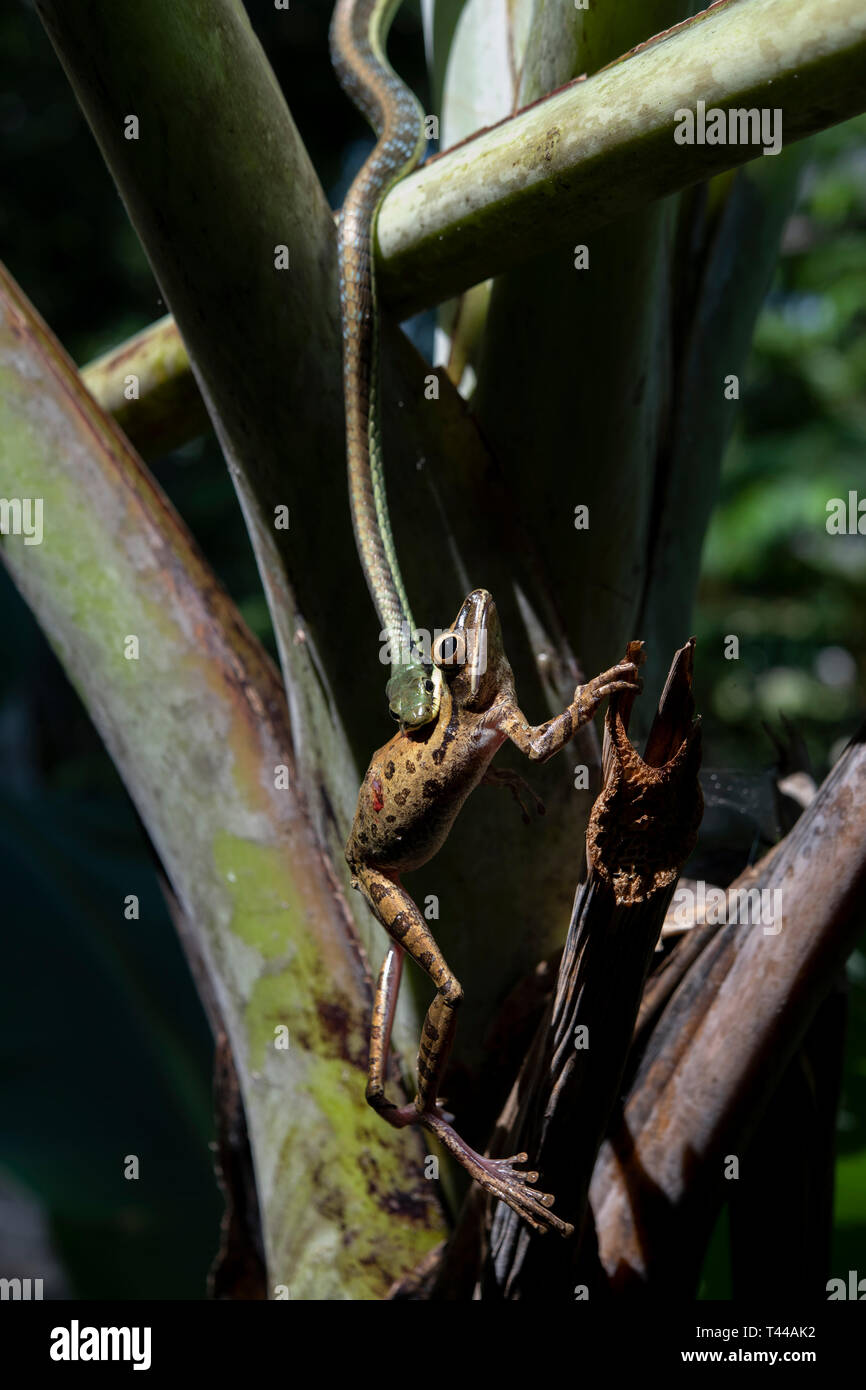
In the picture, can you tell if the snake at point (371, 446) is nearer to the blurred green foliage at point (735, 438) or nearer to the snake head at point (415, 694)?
the snake head at point (415, 694)

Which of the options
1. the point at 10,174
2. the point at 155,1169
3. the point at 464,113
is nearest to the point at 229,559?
the point at 10,174

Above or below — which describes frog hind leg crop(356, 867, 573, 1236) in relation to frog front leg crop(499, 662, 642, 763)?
below

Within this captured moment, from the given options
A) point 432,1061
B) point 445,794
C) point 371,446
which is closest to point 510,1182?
point 432,1061

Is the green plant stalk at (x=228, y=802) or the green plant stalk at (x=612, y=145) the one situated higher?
the green plant stalk at (x=612, y=145)

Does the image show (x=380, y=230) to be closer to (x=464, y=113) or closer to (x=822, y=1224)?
(x=464, y=113)

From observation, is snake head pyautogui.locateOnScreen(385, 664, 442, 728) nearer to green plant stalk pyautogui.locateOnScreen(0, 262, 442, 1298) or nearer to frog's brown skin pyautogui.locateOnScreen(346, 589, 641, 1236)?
frog's brown skin pyautogui.locateOnScreen(346, 589, 641, 1236)

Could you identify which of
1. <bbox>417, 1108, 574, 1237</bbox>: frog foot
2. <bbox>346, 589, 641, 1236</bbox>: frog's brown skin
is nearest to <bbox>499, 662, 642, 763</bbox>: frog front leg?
<bbox>346, 589, 641, 1236</bbox>: frog's brown skin

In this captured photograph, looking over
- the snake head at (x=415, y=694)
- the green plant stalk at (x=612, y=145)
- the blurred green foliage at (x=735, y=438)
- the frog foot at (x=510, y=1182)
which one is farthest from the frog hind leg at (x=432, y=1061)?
the blurred green foliage at (x=735, y=438)
